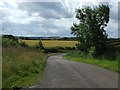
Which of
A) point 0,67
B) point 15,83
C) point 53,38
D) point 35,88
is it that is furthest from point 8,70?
point 53,38

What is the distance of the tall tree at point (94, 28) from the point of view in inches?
1224

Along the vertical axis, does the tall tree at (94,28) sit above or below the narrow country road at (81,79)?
above

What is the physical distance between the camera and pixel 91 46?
32.8m

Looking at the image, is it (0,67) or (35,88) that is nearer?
(35,88)

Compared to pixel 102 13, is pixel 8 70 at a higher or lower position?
lower

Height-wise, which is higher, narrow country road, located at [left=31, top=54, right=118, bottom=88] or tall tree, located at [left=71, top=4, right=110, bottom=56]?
tall tree, located at [left=71, top=4, right=110, bottom=56]

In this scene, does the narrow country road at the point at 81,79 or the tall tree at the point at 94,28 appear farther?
the tall tree at the point at 94,28

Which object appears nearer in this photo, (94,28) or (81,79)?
(81,79)

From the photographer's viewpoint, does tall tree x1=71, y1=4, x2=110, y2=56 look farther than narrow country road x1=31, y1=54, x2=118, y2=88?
Yes

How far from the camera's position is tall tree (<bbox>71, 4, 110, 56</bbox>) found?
3108 centimetres

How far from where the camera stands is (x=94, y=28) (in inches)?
1215

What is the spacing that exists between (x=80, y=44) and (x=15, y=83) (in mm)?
Result: 26186

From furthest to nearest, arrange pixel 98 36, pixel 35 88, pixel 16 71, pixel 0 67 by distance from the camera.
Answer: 1. pixel 98 36
2. pixel 16 71
3. pixel 0 67
4. pixel 35 88

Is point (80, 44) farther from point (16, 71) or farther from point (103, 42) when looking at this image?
point (16, 71)
